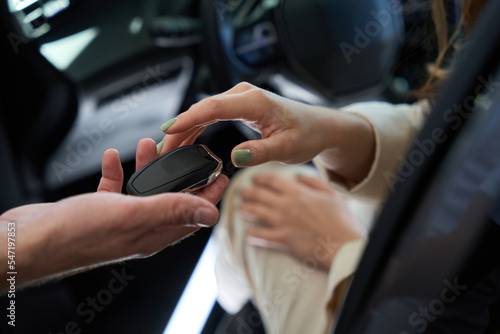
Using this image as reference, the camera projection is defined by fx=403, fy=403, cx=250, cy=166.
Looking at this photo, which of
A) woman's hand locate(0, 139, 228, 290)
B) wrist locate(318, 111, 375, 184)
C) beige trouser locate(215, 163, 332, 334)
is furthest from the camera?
beige trouser locate(215, 163, 332, 334)

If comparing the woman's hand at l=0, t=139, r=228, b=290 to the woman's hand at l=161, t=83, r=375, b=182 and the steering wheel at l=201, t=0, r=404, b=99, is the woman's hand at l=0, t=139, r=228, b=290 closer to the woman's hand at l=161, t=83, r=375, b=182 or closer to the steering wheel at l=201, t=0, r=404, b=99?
the woman's hand at l=161, t=83, r=375, b=182

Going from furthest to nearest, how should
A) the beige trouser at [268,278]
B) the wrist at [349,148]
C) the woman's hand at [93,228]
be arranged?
the beige trouser at [268,278] < the wrist at [349,148] < the woman's hand at [93,228]

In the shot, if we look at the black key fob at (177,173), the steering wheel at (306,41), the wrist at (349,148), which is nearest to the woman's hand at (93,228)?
the black key fob at (177,173)

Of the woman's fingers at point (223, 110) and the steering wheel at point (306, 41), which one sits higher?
the woman's fingers at point (223, 110)

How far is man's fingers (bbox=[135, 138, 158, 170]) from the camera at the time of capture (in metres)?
0.42

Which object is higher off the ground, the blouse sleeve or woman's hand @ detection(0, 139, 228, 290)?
woman's hand @ detection(0, 139, 228, 290)

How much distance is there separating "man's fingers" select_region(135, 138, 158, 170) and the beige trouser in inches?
12.1

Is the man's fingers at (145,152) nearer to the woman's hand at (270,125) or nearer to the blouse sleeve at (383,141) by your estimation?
the woman's hand at (270,125)

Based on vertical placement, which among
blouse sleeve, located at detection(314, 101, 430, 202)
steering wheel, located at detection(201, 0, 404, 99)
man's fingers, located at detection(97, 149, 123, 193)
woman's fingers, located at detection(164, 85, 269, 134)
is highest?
woman's fingers, located at detection(164, 85, 269, 134)

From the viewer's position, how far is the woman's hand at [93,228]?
13.2 inches

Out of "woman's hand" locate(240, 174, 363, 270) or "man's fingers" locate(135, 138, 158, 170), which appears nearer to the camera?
"man's fingers" locate(135, 138, 158, 170)

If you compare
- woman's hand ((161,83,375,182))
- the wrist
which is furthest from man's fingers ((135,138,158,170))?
the wrist

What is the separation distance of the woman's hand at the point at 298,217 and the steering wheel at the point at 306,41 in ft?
0.69

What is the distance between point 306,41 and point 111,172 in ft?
1.53
